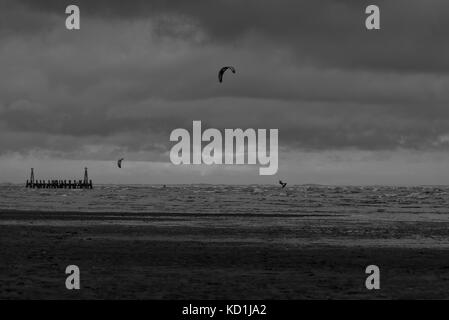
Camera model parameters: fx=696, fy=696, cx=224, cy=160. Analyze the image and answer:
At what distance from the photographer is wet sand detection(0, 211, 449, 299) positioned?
53.8 feet

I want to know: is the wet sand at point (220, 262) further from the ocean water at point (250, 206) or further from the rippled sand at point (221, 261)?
the ocean water at point (250, 206)

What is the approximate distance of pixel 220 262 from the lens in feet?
71.9

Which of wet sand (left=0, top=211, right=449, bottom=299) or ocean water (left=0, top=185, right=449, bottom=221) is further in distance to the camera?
ocean water (left=0, top=185, right=449, bottom=221)

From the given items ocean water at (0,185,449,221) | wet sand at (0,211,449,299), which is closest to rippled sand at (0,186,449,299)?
wet sand at (0,211,449,299)

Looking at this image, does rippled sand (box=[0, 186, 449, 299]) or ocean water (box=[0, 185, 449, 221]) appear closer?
rippled sand (box=[0, 186, 449, 299])

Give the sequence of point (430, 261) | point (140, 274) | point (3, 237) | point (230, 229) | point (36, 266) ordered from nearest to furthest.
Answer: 1. point (140, 274)
2. point (36, 266)
3. point (430, 261)
4. point (3, 237)
5. point (230, 229)

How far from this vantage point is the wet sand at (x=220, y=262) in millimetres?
16406

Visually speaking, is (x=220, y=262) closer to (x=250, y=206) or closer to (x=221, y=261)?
(x=221, y=261)

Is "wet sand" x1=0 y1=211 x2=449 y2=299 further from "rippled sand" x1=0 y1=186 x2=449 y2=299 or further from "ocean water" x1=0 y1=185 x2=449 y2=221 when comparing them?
"ocean water" x1=0 y1=185 x2=449 y2=221

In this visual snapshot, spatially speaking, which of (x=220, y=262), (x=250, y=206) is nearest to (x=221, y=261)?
(x=220, y=262)

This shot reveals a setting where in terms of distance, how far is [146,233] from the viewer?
109 feet
